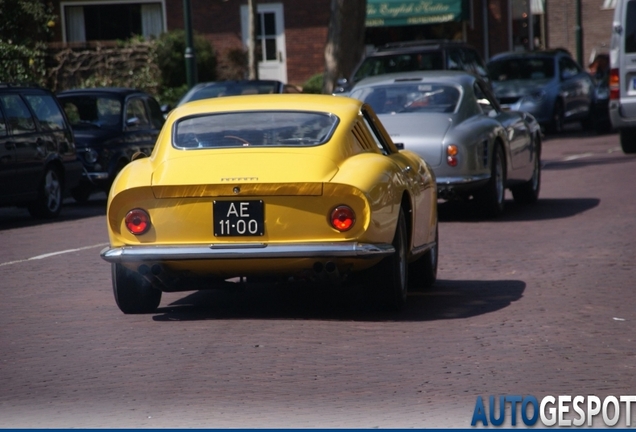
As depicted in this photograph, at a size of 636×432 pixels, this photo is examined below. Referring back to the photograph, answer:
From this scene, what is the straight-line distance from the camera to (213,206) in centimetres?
786

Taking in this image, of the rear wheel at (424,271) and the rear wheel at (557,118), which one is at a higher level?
the rear wheel at (424,271)

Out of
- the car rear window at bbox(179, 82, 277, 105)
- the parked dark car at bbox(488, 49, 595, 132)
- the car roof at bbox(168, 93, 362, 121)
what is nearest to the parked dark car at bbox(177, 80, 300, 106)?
the car rear window at bbox(179, 82, 277, 105)

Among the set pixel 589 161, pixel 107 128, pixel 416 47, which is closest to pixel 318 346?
pixel 107 128

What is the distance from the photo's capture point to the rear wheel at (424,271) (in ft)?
31.4

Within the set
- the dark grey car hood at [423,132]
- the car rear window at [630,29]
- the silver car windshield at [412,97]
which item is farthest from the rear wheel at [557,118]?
the dark grey car hood at [423,132]

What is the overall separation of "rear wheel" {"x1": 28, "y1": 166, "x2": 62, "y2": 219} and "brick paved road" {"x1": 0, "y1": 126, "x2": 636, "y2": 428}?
4.00 metres

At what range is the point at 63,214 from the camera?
16.6 m

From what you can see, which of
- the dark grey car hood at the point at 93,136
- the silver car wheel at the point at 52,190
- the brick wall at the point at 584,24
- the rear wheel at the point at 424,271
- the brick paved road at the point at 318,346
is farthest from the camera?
the brick wall at the point at 584,24

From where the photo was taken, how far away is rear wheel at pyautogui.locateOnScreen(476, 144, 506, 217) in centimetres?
1392

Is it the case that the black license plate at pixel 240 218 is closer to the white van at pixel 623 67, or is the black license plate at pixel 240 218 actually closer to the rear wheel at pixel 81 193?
the rear wheel at pixel 81 193

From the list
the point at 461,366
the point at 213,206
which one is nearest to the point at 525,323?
the point at 461,366

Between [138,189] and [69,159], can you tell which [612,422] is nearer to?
[138,189]

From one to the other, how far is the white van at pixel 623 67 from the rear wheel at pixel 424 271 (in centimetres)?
1262

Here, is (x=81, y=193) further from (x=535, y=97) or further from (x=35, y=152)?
(x=535, y=97)
